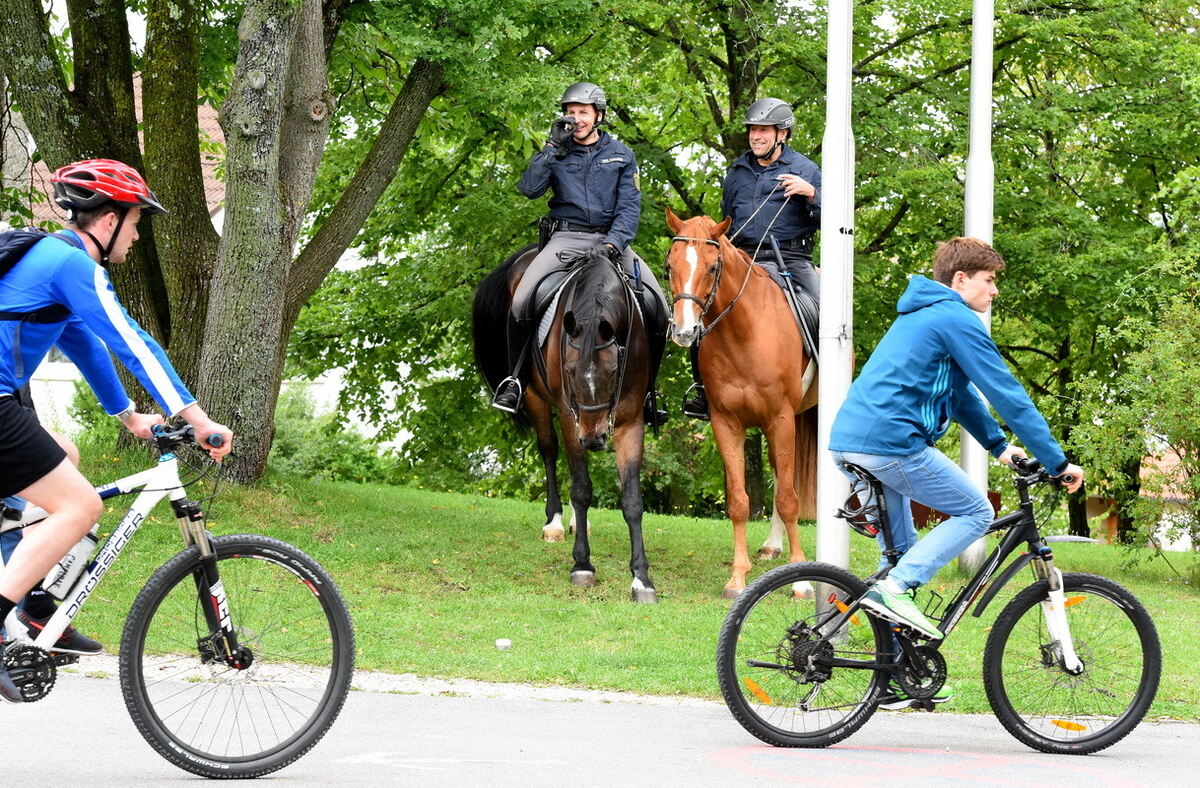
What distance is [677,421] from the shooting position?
79.1 ft

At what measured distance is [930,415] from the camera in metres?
6.35

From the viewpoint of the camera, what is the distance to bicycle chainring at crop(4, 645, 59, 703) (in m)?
5.21

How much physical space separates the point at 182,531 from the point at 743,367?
637 centimetres

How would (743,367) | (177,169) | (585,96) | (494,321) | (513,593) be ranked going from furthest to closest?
(177,169) < (494,321) < (585,96) < (743,367) < (513,593)

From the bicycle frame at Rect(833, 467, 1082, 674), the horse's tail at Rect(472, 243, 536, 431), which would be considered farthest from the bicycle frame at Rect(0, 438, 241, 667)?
the horse's tail at Rect(472, 243, 536, 431)

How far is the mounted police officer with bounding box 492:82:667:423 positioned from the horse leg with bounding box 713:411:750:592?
1.90 ft

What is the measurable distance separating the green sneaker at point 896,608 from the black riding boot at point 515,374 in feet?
18.7

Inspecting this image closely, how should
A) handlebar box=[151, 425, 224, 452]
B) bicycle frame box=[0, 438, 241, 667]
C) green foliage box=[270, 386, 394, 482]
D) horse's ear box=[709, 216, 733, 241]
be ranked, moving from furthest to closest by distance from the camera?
green foliage box=[270, 386, 394, 482] < horse's ear box=[709, 216, 733, 241] < bicycle frame box=[0, 438, 241, 667] < handlebar box=[151, 425, 224, 452]

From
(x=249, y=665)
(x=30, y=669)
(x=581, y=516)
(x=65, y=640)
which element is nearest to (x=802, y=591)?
(x=249, y=665)

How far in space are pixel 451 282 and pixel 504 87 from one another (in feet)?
25.5

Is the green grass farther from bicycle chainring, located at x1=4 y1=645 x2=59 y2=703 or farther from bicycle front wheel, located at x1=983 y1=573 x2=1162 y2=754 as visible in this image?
bicycle chainring, located at x1=4 y1=645 x2=59 y2=703

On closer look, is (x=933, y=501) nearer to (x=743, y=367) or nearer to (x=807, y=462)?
(x=743, y=367)

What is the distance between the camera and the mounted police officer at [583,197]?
37.2ft

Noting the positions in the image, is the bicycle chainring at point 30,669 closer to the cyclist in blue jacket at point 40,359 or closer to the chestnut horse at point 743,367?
the cyclist in blue jacket at point 40,359
